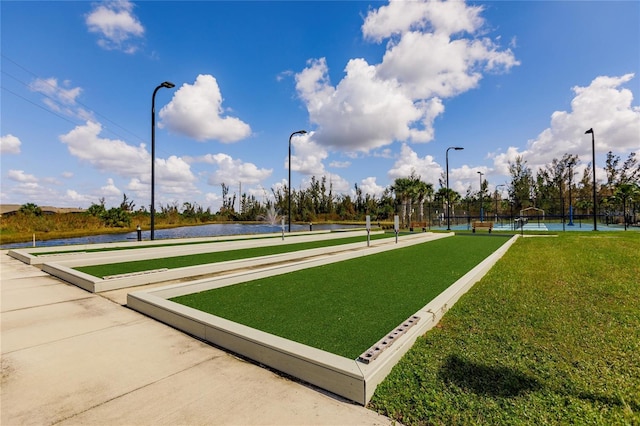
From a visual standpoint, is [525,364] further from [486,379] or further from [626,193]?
[626,193]

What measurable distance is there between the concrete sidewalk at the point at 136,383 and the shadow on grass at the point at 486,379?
1016 millimetres

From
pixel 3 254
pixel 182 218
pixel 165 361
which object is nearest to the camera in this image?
pixel 165 361

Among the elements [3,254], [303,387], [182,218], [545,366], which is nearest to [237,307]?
[303,387]

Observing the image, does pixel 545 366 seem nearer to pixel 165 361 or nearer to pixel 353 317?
pixel 353 317

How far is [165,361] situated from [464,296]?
543cm

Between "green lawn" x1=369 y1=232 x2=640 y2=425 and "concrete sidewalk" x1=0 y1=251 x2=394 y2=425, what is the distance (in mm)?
703

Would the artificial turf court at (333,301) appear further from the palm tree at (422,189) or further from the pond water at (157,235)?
the palm tree at (422,189)

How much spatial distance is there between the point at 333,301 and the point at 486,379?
2.82m

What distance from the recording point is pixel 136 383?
309cm

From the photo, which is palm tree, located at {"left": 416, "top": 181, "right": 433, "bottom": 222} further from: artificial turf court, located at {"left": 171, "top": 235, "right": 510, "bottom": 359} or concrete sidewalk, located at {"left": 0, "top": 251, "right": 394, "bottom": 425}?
concrete sidewalk, located at {"left": 0, "top": 251, "right": 394, "bottom": 425}

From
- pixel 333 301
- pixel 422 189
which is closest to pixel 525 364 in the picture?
pixel 333 301

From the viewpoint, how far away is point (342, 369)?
2912mm

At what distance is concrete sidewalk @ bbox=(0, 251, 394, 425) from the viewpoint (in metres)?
2.60

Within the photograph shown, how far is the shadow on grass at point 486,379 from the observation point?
288cm
